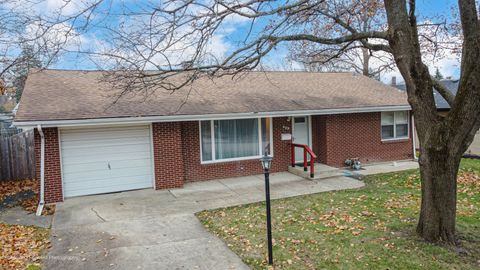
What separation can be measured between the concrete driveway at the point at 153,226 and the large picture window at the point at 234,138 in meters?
0.98

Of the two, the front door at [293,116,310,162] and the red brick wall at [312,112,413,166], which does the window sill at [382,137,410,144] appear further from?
the front door at [293,116,310,162]

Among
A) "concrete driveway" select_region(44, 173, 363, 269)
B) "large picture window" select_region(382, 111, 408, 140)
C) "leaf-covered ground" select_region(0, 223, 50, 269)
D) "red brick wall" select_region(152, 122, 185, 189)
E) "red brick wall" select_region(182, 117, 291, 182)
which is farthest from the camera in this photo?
"large picture window" select_region(382, 111, 408, 140)

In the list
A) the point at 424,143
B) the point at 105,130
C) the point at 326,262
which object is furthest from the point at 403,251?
the point at 105,130

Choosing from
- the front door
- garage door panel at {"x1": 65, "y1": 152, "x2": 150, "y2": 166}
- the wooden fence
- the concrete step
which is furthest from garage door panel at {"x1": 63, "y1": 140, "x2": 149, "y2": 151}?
the front door

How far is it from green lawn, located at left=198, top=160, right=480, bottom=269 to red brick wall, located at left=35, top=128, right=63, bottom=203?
4.34m

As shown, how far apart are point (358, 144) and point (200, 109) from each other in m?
6.68

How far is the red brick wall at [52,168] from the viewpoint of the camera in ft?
31.6

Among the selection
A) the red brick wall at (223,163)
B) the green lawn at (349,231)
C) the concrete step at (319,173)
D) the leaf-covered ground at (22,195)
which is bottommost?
the green lawn at (349,231)

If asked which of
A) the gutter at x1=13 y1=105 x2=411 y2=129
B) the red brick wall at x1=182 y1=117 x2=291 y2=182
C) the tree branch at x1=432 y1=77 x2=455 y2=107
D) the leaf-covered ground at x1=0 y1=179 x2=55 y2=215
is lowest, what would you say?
the leaf-covered ground at x1=0 y1=179 x2=55 y2=215

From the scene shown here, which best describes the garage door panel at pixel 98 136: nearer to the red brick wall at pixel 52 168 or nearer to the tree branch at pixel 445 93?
the red brick wall at pixel 52 168

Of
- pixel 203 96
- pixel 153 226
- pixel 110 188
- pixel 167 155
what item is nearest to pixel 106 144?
pixel 110 188

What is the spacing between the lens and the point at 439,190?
5965 mm

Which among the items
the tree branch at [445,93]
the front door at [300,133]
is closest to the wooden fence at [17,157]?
the front door at [300,133]

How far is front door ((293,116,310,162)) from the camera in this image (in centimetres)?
1376
